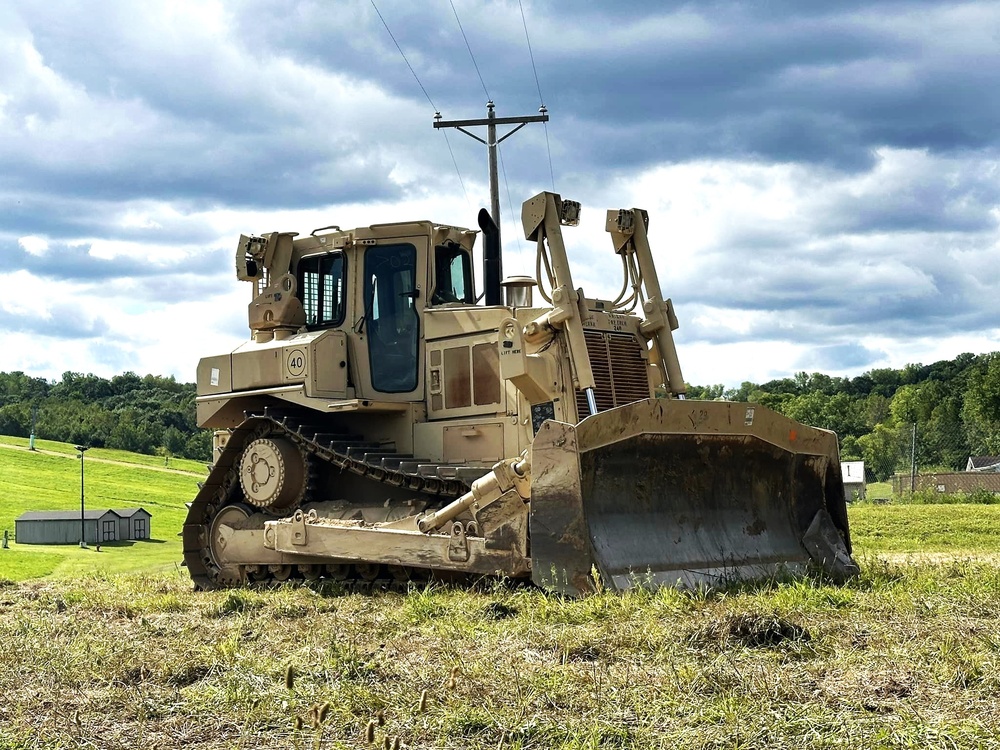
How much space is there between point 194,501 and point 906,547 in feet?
29.6

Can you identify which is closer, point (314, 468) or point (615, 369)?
point (615, 369)

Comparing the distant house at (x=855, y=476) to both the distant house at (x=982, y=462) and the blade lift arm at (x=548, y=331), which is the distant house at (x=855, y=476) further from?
the blade lift arm at (x=548, y=331)

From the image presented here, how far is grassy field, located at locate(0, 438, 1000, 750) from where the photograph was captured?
534 cm

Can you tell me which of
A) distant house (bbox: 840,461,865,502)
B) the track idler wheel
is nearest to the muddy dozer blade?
the track idler wheel

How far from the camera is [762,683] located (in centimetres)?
584

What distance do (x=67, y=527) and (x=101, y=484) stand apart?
1944 cm

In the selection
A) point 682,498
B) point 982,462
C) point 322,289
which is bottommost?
point 682,498

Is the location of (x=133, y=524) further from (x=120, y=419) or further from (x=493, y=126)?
(x=120, y=419)

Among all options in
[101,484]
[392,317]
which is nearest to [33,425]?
[101,484]

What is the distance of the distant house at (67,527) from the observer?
3931cm

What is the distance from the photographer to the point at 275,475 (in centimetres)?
1265

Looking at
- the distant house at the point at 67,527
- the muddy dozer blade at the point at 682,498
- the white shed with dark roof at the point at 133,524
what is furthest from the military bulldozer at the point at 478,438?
the white shed with dark roof at the point at 133,524

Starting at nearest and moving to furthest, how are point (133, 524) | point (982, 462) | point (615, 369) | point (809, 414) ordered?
point (615, 369) → point (133, 524) → point (982, 462) → point (809, 414)

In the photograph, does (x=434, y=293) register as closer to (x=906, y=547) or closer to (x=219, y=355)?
(x=219, y=355)
